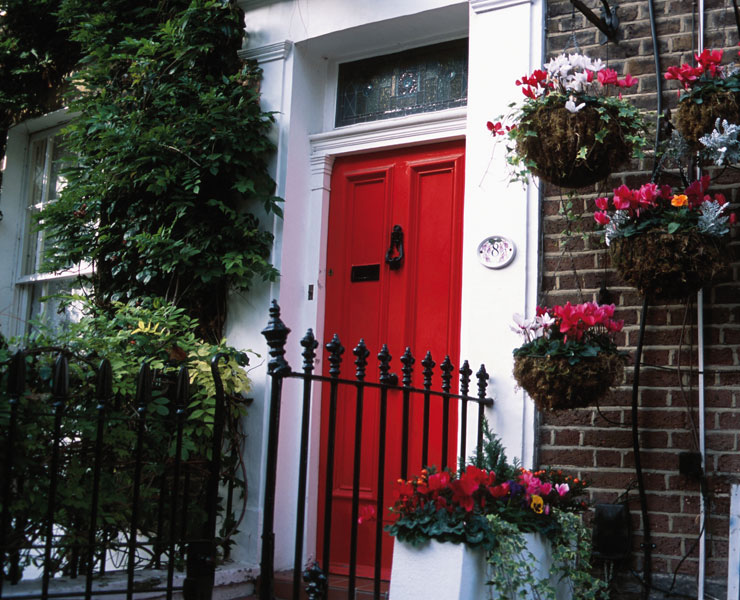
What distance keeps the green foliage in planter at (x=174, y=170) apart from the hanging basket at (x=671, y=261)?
80.4 inches

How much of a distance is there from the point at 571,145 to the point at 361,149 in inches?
67.1

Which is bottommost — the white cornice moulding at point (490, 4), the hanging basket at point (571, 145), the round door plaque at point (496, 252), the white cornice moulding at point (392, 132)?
the round door plaque at point (496, 252)

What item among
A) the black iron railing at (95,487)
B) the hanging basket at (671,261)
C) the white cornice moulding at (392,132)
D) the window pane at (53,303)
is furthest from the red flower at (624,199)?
the window pane at (53,303)

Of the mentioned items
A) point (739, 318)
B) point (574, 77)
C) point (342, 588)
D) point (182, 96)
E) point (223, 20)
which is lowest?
point (342, 588)

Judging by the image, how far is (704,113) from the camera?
3412 millimetres

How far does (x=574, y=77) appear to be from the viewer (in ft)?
11.9

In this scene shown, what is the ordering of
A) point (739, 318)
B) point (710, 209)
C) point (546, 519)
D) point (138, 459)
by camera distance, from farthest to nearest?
point (739, 318)
point (710, 209)
point (546, 519)
point (138, 459)

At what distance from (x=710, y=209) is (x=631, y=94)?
95 centimetres

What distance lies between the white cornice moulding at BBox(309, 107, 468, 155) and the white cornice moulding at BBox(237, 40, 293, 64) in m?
0.51

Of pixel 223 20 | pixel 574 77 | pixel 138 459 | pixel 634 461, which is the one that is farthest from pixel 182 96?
pixel 634 461

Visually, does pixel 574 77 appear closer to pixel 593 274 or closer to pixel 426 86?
pixel 593 274

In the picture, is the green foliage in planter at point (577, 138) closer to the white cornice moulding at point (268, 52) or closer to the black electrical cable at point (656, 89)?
the black electrical cable at point (656, 89)

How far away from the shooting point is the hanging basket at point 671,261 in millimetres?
3314

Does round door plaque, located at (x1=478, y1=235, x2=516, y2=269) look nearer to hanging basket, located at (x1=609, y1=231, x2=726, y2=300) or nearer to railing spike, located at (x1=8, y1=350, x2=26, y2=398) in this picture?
A: hanging basket, located at (x1=609, y1=231, x2=726, y2=300)
